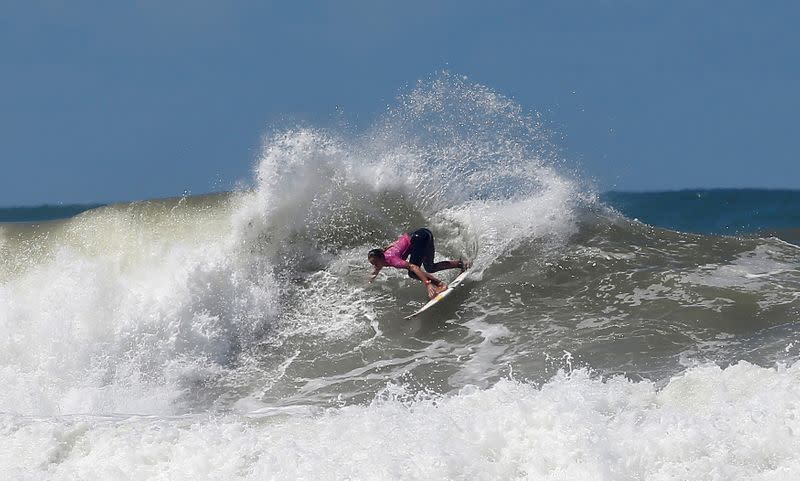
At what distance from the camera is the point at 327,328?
986cm

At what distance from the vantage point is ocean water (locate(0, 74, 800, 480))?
17.3 feet

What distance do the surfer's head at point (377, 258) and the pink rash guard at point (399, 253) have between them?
0.05m

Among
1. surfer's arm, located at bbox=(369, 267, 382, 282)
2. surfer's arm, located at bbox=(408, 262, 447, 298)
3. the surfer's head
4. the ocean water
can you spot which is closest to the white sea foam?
the ocean water

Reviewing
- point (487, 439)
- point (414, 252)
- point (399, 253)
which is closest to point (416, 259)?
point (414, 252)

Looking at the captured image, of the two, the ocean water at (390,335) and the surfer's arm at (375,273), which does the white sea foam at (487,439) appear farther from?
the surfer's arm at (375,273)

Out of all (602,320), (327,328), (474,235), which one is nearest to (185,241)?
(327,328)

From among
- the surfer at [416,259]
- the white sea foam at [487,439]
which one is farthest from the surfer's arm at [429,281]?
the white sea foam at [487,439]

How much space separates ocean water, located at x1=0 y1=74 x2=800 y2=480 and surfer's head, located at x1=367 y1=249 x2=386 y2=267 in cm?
62

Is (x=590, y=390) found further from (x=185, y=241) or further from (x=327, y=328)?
(x=185, y=241)

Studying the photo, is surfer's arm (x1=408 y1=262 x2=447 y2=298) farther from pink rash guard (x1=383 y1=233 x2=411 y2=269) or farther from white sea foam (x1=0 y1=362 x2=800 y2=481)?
white sea foam (x1=0 y1=362 x2=800 y2=481)

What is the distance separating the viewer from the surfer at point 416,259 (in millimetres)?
9602

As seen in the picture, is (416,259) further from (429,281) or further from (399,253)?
(429,281)

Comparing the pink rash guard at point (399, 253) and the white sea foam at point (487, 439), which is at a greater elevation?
the pink rash guard at point (399, 253)

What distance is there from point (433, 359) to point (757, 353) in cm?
299
